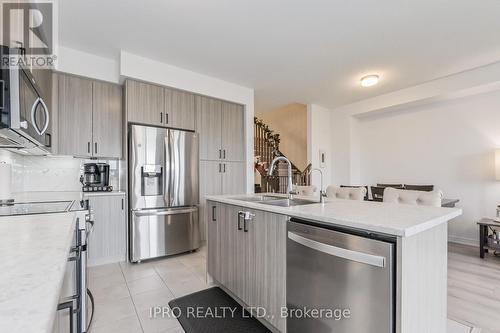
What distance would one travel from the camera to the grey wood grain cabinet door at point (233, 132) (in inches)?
159

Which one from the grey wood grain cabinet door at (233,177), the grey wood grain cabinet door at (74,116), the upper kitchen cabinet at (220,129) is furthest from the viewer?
the grey wood grain cabinet door at (233,177)

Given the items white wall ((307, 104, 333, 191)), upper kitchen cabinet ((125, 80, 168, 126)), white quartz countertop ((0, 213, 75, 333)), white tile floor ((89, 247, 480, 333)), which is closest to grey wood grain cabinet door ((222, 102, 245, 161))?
upper kitchen cabinet ((125, 80, 168, 126))

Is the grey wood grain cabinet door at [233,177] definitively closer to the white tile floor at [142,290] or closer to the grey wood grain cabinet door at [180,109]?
the grey wood grain cabinet door at [180,109]

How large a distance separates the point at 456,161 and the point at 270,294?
170 inches

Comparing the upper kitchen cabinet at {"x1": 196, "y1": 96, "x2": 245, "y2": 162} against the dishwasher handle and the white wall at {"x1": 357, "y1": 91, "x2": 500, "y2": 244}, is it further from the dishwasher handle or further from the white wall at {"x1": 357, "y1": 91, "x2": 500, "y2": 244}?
the white wall at {"x1": 357, "y1": 91, "x2": 500, "y2": 244}

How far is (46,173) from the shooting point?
119 inches

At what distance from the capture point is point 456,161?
13.3ft

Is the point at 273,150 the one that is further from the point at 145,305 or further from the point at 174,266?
the point at 145,305

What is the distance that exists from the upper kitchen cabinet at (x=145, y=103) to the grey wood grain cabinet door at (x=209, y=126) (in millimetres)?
575

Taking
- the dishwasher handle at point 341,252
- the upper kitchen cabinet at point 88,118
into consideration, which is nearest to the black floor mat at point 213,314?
the dishwasher handle at point 341,252

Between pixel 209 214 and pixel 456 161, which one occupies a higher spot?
pixel 456 161

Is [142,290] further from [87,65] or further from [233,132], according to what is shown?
[87,65]

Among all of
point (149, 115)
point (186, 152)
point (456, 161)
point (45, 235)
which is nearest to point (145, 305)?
point (45, 235)

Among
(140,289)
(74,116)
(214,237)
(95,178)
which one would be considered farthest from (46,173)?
(214,237)
